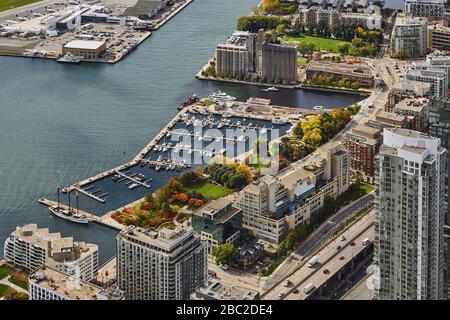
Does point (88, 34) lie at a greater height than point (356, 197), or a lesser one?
greater

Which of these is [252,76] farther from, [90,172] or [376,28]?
[90,172]

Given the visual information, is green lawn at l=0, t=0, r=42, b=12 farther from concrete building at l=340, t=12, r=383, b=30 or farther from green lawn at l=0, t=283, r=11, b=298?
green lawn at l=0, t=283, r=11, b=298

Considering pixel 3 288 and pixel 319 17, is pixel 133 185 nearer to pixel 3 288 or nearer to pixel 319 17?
pixel 3 288

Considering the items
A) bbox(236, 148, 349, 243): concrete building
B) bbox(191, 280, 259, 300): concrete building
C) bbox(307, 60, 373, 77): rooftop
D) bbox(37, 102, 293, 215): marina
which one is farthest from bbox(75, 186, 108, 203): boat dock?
bbox(307, 60, 373, 77): rooftop

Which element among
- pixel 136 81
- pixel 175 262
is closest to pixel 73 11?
pixel 136 81

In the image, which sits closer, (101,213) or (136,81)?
(101,213)

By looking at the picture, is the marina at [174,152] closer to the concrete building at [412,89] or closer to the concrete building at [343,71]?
the concrete building at [412,89]
